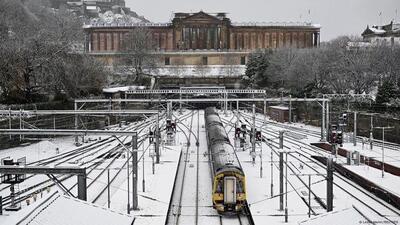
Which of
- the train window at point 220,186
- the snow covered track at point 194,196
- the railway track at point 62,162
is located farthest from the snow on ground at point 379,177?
the railway track at point 62,162

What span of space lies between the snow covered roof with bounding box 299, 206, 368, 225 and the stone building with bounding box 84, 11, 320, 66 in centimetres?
8186

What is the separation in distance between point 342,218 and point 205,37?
8686 cm

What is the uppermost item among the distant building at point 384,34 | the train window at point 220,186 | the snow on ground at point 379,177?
the distant building at point 384,34

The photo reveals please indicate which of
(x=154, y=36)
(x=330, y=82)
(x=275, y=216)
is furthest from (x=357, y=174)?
(x=154, y=36)

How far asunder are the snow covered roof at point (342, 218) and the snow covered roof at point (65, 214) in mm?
4187

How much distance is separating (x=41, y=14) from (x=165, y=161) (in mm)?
79988

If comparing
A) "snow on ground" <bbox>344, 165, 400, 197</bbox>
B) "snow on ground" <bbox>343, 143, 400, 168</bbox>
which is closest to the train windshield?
"snow on ground" <bbox>344, 165, 400, 197</bbox>

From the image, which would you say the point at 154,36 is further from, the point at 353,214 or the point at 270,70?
the point at 353,214

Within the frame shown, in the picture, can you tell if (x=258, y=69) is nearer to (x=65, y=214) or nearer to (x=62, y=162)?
(x=62, y=162)

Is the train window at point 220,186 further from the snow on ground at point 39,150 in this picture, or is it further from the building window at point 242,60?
the building window at point 242,60

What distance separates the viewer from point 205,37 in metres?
96.5

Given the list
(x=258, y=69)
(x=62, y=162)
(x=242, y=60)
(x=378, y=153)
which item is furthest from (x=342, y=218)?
(x=242, y=60)

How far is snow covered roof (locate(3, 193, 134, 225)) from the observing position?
400 inches

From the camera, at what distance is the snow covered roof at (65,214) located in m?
10.2
